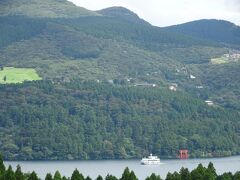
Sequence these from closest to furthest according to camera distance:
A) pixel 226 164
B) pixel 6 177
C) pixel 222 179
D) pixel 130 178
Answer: pixel 6 177
pixel 130 178
pixel 222 179
pixel 226 164

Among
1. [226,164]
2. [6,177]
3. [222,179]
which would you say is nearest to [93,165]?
[226,164]

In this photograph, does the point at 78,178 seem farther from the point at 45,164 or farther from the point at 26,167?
the point at 45,164

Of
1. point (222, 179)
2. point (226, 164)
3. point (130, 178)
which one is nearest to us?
point (130, 178)

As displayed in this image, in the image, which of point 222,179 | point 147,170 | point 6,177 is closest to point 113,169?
point 147,170

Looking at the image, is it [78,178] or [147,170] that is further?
[147,170]

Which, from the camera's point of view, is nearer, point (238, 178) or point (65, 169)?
point (238, 178)

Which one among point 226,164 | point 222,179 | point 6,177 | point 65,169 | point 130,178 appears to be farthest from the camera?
point 226,164

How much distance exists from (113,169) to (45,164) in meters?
22.1

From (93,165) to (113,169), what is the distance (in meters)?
15.3

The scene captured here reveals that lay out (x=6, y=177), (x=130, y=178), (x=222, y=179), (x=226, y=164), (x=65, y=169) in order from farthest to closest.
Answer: (x=226, y=164) < (x=65, y=169) < (x=222, y=179) < (x=130, y=178) < (x=6, y=177)

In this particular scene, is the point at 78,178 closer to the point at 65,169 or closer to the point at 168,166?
the point at 65,169

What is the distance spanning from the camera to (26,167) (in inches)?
7328

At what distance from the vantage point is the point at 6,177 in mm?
95438

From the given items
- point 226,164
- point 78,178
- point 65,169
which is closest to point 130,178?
point 78,178
